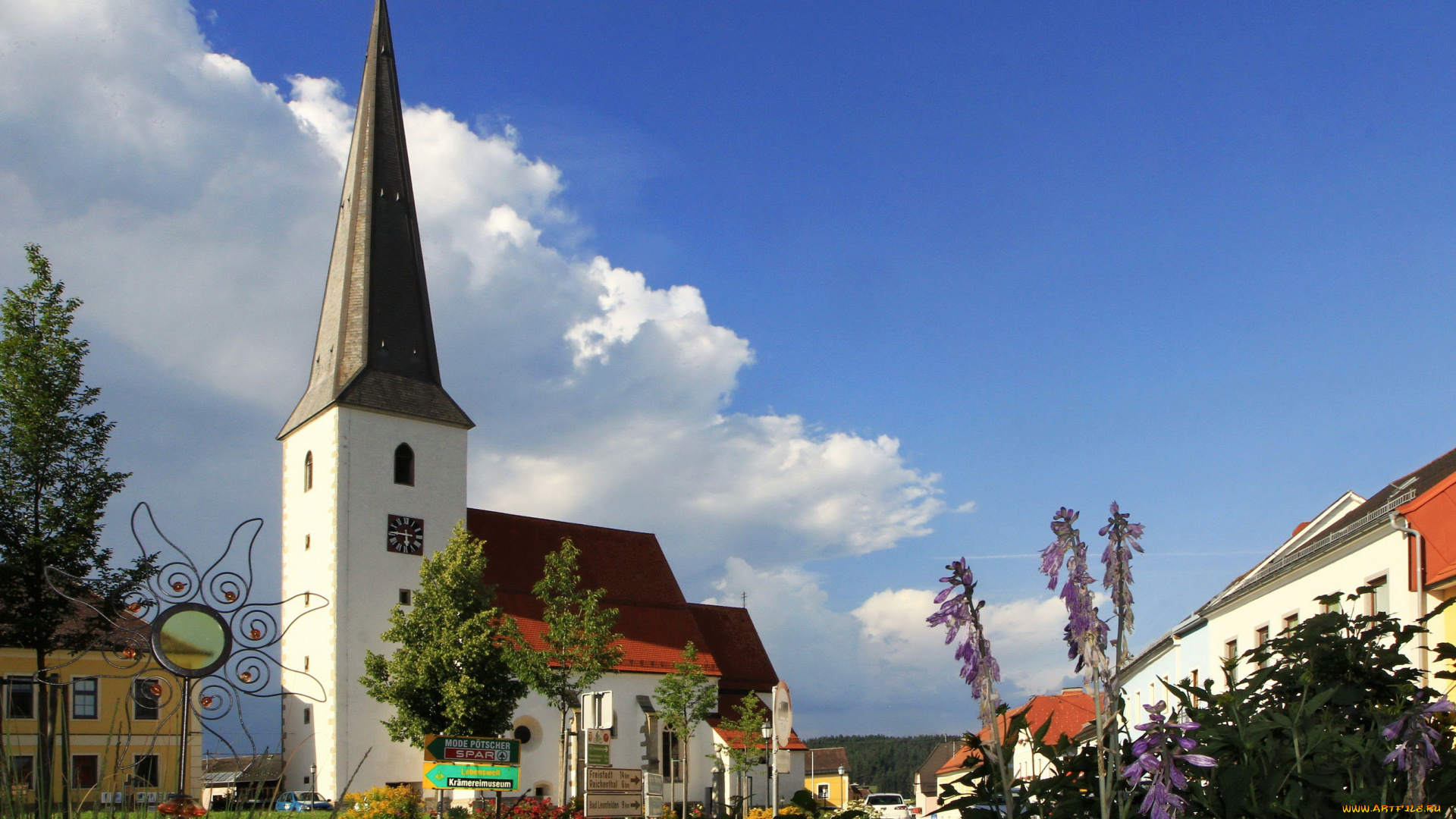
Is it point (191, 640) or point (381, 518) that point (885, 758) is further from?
point (191, 640)

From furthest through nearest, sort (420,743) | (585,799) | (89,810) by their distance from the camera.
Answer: (420,743) < (585,799) < (89,810)

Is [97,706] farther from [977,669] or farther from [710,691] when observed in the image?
[977,669]

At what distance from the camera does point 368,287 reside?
133ft

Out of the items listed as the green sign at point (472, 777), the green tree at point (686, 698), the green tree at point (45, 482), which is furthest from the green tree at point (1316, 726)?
the green tree at point (686, 698)

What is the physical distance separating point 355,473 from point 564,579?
9.18 m

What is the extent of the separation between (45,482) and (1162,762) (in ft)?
81.8

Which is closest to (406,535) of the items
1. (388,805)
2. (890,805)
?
(388,805)

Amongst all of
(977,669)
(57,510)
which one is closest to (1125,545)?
(977,669)

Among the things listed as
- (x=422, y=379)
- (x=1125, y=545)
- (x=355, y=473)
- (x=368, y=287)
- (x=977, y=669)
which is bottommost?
(x=977, y=669)

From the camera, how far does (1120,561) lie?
13.9ft

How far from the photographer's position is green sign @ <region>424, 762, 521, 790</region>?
18.4 m

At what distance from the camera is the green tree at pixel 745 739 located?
42281mm

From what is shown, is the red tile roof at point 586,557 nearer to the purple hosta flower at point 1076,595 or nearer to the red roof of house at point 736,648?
the red roof of house at point 736,648

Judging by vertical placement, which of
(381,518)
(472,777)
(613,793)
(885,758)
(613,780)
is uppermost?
(381,518)
